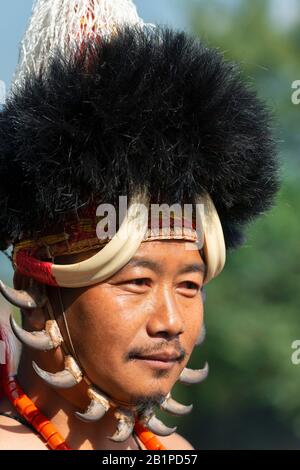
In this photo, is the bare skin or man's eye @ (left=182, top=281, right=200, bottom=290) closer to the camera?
the bare skin

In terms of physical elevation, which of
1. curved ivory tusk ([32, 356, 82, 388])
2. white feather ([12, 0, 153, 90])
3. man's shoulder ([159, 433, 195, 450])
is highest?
white feather ([12, 0, 153, 90])

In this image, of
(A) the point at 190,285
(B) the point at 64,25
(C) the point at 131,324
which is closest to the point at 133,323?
(C) the point at 131,324

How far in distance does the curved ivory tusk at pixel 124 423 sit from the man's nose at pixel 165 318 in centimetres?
27

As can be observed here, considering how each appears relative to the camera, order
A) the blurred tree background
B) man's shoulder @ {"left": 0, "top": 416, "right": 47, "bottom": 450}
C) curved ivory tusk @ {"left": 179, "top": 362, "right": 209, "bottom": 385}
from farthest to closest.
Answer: the blurred tree background
curved ivory tusk @ {"left": 179, "top": 362, "right": 209, "bottom": 385}
man's shoulder @ {"left": 0, "top": 416, "right": 47, "bottom": 450}

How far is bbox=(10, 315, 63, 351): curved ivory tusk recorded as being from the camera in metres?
2.34

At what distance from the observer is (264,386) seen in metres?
7.57

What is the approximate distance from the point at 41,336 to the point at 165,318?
0.37m

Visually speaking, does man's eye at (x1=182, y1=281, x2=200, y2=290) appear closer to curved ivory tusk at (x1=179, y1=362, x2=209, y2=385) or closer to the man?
the man

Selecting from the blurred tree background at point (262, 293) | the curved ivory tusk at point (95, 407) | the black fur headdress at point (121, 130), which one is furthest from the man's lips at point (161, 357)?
the blurred tree background at point (262, 293)

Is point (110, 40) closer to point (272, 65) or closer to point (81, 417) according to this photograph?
point (81, 417)

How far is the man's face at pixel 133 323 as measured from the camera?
7.65ft

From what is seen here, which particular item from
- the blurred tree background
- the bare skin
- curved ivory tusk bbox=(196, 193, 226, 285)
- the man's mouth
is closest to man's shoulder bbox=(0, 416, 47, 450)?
the bare skin

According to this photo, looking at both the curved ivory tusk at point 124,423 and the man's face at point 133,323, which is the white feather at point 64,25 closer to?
the man's face at point 133,323

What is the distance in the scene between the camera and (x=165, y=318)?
2342 millimetres
